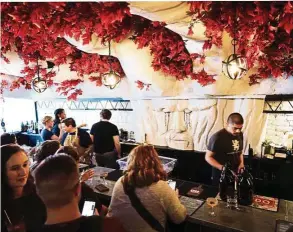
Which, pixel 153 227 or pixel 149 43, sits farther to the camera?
pixel 149 43

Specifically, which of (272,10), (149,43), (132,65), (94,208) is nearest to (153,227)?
(94,208)

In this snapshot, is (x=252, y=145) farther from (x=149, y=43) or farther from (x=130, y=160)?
(x=130, y=160)

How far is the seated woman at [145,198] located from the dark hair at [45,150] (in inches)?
35.5

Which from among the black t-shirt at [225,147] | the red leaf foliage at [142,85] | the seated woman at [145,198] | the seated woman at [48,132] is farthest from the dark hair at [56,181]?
the seated woman at [48,132]

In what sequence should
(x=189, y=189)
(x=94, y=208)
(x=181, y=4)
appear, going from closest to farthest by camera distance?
(x=94, y=208)
(x=181, y=4)
(x=189, y=189)

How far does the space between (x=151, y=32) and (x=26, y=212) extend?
252cm

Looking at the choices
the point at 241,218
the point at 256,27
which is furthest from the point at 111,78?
the point at 241,218

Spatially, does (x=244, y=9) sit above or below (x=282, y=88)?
above

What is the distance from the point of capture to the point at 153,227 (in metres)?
2.06

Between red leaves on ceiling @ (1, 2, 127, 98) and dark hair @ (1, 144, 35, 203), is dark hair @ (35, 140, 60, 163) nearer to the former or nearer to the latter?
dark hair @ (1, 144, 35, 203)

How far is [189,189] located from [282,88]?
7.47ft

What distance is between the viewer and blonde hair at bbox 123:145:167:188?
2041 mm

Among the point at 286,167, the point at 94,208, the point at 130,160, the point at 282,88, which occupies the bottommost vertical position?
the point at 286,167

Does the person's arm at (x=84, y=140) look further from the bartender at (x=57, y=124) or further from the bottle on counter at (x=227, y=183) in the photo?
the bottle on counter at (x=227, y=183)
